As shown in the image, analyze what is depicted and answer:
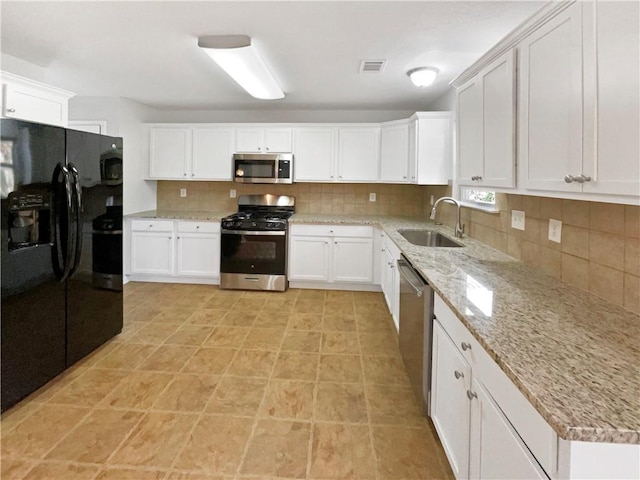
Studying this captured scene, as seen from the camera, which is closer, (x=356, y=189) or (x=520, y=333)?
(x=520, y=333)

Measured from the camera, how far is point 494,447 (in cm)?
111

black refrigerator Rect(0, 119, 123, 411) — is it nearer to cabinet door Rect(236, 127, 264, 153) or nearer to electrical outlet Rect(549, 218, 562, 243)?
cabinet door Rect(236, 127, 264, 153)

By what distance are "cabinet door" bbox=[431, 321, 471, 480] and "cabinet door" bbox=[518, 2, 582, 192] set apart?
2.59 ft

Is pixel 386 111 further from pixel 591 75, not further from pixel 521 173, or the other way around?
pixel 591 75

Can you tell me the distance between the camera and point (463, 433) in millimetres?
1385

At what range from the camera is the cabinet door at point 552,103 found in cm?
134

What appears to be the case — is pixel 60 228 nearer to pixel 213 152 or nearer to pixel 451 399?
pixel 451 399

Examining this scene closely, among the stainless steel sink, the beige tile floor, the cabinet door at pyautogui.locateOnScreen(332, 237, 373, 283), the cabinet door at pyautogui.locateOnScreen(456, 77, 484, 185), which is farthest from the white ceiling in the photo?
the beige tile floor

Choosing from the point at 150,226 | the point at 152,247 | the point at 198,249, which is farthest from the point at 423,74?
the point at 152,247

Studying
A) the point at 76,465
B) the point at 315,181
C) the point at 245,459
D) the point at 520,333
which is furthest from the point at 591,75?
the point at 315,181

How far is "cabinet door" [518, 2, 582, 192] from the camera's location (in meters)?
1.34

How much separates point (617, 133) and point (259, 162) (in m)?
4.12

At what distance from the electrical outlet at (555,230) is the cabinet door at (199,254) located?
3.70 metres

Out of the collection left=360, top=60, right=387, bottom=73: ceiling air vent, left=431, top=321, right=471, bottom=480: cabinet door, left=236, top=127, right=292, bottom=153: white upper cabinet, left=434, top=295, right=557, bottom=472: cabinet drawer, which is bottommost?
left=431, top=321, right=471, bottom=480: cabinet door
